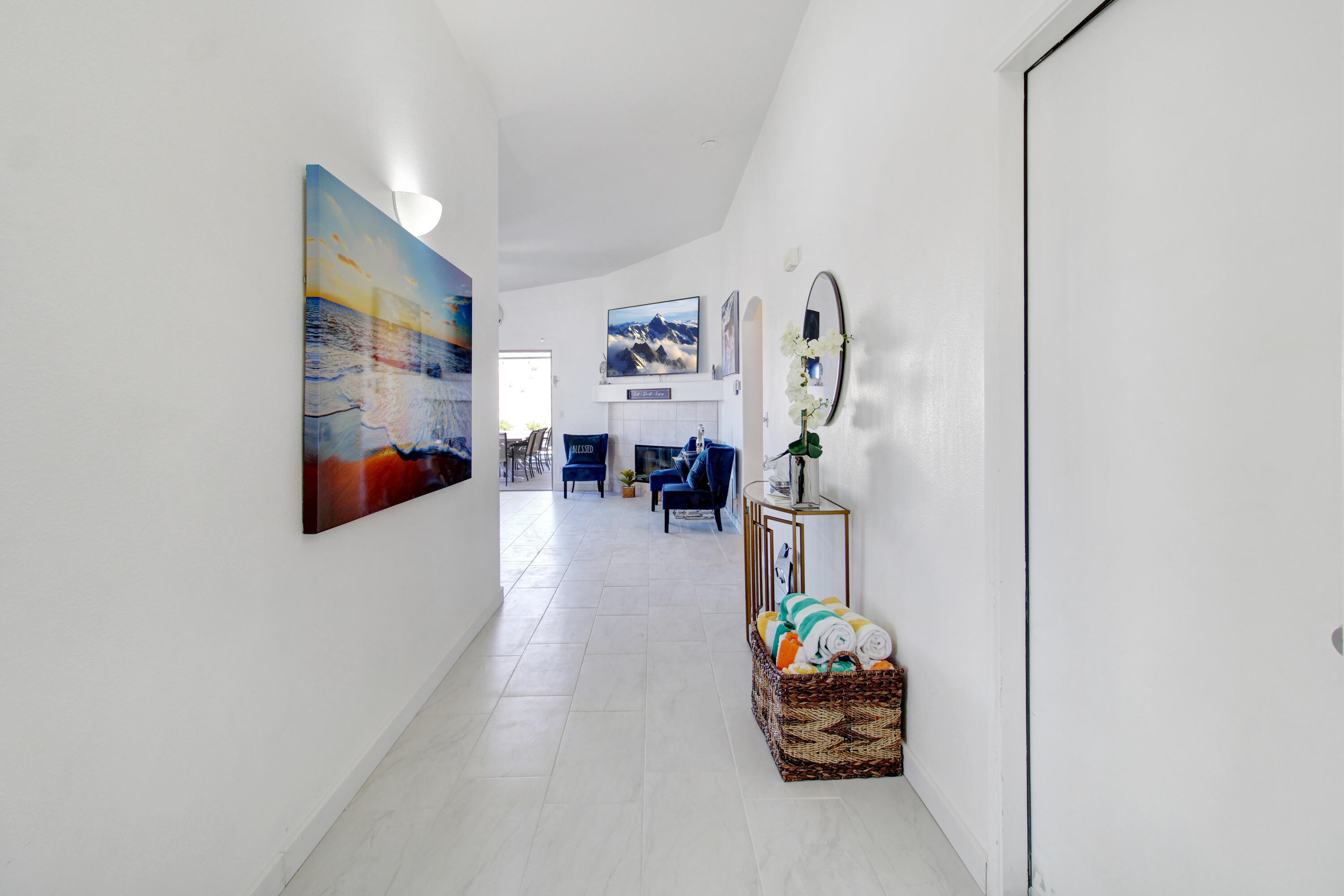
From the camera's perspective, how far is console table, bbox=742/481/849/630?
84.7 inches

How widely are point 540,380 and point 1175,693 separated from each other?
11.2 meters

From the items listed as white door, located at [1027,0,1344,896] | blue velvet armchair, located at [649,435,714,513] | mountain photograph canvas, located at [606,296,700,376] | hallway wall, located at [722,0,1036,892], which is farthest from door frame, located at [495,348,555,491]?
white door, located at [1027,0,1344,896]

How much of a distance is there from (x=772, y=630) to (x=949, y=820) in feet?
2.33

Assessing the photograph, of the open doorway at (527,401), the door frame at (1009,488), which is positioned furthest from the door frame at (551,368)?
the door frame at (1009,488)

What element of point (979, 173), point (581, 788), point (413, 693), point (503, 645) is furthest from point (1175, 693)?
point (503, 645)

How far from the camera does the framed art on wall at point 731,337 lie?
16.6ft

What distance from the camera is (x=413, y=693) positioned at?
2006 millimetres

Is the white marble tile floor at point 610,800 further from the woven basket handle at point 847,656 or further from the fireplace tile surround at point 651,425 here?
the fireplace tile surround at point 651,425

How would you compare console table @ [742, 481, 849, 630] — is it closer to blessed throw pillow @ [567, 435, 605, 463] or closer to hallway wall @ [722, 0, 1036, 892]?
hallway wall @ [722, 0, 1036, 892]

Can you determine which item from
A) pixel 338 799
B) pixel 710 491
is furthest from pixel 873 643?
pixel 710 491

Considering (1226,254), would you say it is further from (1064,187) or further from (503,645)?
(503,645)

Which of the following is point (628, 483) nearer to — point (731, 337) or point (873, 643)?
point (731, 337)

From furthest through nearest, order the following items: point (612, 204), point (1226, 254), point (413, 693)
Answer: point (612, 204) → point (413, 693) → point (1226, 254)

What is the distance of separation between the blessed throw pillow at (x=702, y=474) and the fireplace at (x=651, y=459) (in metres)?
1.54
